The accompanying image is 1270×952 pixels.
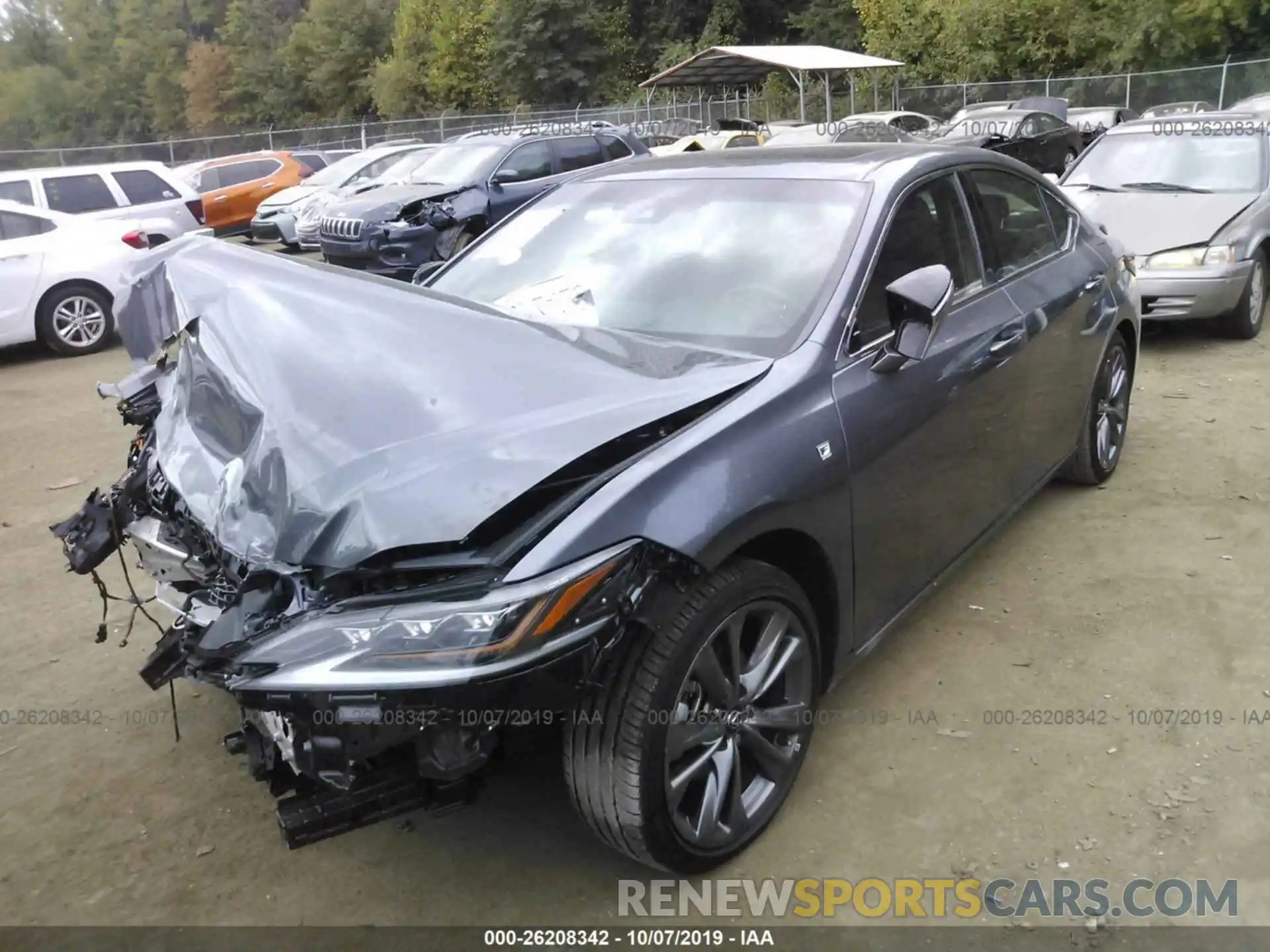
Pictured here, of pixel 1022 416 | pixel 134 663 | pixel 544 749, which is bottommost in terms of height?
pixel 134 663

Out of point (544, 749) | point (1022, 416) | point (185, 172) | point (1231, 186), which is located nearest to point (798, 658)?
point (544, 749)

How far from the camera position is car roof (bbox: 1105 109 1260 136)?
336 inches

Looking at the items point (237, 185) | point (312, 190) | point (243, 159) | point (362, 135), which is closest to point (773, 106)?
point (362, 135)

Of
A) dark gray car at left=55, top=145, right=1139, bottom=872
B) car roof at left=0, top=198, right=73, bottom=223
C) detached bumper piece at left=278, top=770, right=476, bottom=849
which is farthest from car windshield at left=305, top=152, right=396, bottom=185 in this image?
detached bumper piece at left=278, top=770, right=476, bottom=849

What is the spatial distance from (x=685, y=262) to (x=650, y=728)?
1649mm

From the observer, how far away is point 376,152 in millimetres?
17234

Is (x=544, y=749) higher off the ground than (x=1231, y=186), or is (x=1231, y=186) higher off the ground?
(x=1231, y=186)

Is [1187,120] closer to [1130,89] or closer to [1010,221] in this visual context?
[1010,221]

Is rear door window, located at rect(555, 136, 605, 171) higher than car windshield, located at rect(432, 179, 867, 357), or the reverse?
rear door window, located at rect(555, 136, 605, 171)

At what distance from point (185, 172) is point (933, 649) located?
1908 centimetres

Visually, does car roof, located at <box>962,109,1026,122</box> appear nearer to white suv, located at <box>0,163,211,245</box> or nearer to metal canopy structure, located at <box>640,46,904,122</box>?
metal canopy structure, located at <box>640,46,904,122</box>

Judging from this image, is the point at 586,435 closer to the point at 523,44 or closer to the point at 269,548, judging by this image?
the point at 269,548

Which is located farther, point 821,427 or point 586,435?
point 821,427

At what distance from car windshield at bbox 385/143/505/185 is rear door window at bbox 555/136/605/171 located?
86 cm
